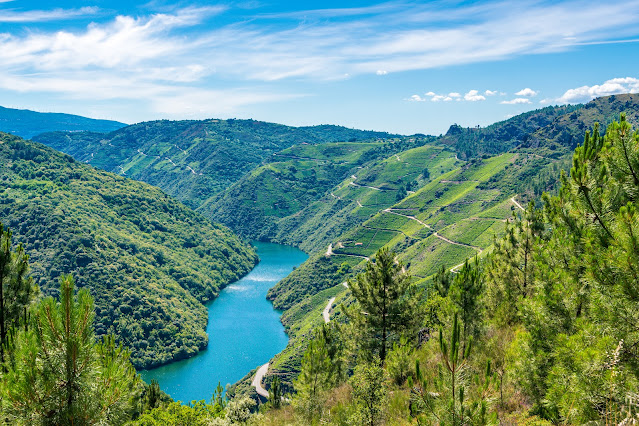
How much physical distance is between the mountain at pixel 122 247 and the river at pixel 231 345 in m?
3.79

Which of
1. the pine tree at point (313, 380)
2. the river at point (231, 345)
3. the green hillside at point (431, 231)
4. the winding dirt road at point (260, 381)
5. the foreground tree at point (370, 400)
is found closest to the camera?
the foreground tree at point (370, 400)

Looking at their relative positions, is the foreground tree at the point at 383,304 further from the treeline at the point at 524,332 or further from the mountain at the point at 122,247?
the mountain at the point at 122,247

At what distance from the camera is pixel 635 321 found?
354 inches

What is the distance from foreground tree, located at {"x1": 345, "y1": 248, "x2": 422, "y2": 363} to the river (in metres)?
66.6

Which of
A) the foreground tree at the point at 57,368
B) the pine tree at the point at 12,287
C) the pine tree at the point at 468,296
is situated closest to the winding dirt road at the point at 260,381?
the pine tree at the point at 468,296

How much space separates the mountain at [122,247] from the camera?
106 meters

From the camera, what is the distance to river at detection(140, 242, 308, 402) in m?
92.4

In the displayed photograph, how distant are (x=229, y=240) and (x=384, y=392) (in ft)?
569

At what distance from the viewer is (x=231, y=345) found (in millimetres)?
112000

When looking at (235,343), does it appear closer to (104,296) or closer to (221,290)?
(104,296)

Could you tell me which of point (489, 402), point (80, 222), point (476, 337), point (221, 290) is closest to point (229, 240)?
point (221, 290)

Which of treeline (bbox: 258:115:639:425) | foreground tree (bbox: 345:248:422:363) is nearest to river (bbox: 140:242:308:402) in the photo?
foreground tree (bbox: 345:248:422:363)

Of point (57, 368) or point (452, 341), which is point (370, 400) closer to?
point (452, 341)

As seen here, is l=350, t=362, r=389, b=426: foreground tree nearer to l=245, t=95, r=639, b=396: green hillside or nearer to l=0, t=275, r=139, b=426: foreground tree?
l=0, t=275, r=139, b=426: foreground tree
